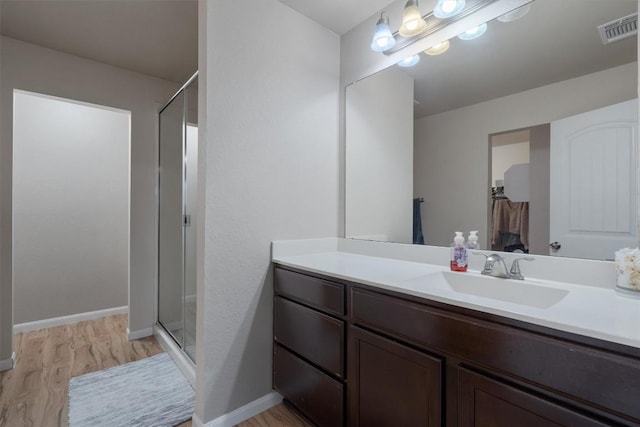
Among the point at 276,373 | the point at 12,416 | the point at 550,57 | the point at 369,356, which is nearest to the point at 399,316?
the point at 369,356

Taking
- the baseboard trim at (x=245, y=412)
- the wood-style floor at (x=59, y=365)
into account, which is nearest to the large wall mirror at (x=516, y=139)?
the baseboard trim at (x=245, y=412)

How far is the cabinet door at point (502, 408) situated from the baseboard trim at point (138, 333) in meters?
2.73

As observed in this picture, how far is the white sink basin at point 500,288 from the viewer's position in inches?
44.1

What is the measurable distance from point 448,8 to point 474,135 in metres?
0.63

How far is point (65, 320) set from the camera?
116 inches

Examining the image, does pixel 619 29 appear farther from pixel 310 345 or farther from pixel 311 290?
pixel 310 345

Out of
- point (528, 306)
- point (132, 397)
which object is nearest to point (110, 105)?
point (132, 397)

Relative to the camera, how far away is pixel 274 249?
1752mm

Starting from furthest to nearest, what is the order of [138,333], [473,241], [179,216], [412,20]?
[138,333], [179,216], [412,20], [473,241]

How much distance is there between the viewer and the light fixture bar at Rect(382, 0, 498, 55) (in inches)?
56.3

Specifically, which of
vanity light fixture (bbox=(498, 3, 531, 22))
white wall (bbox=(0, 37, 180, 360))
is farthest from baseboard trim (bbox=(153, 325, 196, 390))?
vanity light fixture (bbox=(498, 3, 531, 22))

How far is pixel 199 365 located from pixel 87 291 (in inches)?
93.0

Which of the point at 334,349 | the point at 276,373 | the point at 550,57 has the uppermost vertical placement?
the point at 550,57

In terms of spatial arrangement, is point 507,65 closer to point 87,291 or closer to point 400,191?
point 400,191
